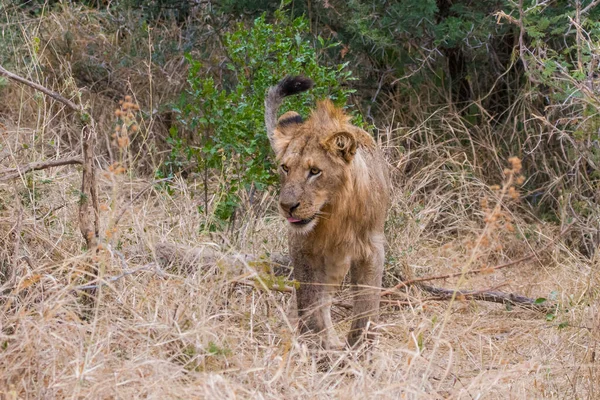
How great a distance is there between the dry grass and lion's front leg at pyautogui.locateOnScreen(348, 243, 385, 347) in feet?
0.39

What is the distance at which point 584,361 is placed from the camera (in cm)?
435

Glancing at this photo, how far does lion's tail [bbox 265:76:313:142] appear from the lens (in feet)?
16.5

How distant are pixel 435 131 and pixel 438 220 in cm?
90

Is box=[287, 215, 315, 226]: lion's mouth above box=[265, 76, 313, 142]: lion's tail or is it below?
below

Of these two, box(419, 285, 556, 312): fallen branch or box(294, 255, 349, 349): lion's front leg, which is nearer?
box(294, 255, 349, 349): lion's front leg

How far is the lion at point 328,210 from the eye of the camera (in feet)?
14.7

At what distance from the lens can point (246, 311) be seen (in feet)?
15.0

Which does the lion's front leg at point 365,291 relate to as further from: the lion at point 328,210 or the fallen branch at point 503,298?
the fallen branch at point 503,298

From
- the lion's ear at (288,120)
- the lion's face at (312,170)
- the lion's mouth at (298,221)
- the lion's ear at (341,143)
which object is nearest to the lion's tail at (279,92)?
the lion's ear at (288,120)

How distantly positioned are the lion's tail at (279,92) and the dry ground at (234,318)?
793 millimetres

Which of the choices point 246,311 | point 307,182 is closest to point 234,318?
point 246,311

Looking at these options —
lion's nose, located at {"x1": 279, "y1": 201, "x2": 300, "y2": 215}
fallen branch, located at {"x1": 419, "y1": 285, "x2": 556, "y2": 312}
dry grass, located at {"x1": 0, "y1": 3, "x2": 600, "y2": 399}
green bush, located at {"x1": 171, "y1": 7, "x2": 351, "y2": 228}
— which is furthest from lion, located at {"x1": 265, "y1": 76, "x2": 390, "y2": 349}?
fallen branch, located at {"x1": 419, "y1": 285, "x2": 556, "y2": 312}

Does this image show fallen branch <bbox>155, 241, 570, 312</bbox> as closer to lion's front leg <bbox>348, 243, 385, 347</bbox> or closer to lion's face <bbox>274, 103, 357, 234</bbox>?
lion's front leg <bbox>348, 243, 385, 347</bbox>

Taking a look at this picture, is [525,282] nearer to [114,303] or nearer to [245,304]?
[245,304]
